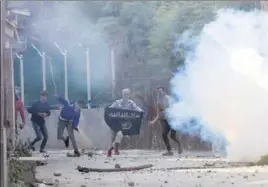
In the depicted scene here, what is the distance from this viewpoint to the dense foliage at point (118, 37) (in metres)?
27.1

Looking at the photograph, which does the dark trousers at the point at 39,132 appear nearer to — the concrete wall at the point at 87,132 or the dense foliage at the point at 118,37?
the concrete wall at the point at 87,132

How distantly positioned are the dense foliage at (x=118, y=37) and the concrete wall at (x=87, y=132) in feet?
7.96

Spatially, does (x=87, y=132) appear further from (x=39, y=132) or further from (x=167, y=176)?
(x=167, y=176)

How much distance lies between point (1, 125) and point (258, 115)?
8.86 m

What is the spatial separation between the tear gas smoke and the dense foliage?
9.20m

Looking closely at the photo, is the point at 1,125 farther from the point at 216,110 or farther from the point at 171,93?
the point at 171,93

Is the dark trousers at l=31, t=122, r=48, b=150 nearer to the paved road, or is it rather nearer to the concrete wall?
the concrete wall

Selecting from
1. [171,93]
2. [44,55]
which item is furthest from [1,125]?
[44,55]

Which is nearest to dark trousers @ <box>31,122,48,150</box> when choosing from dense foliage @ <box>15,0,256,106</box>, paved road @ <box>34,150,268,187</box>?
paved road @ <box>34,150,268,187</box>

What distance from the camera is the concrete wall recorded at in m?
23.1

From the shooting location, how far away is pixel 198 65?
1577 centimetres

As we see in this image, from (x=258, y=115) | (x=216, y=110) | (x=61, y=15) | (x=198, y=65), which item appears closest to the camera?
(x=258, y=115)

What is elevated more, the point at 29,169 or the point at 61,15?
the point at 61,15

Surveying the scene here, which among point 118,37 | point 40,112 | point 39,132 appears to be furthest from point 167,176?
point 118,37
